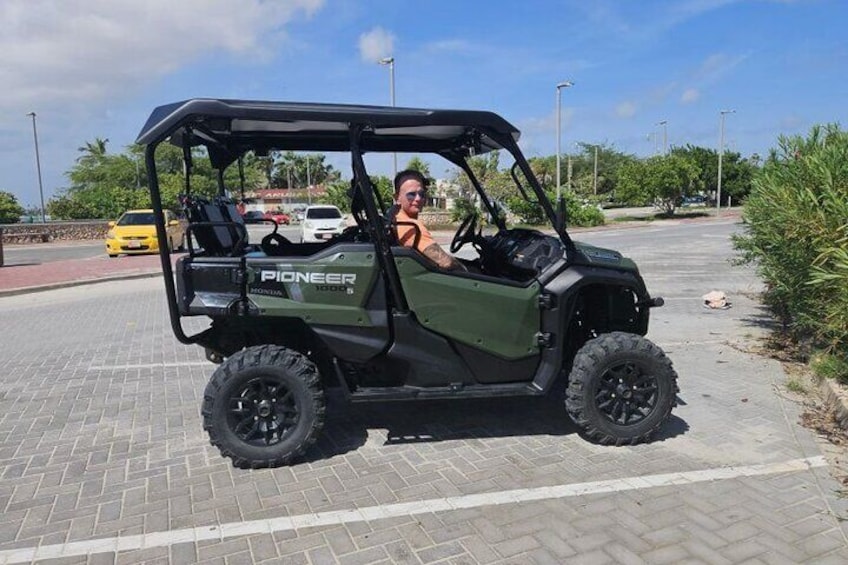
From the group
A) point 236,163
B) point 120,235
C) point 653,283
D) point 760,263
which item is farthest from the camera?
point 120,235

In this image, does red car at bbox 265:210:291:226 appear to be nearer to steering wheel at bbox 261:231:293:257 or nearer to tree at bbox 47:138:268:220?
steering wheel at bbox 261:231:293:257

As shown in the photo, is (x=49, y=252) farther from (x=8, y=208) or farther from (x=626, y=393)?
(x=626, y=393)

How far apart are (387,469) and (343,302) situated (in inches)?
40.6

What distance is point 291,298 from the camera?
3980mm

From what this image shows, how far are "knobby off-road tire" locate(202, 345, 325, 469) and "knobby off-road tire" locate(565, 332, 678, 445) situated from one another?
1613 millimetres

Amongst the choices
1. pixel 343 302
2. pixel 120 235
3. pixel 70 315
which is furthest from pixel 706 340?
pixel 120 235

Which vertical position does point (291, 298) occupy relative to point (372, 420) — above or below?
above

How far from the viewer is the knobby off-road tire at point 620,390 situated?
13.6 ft

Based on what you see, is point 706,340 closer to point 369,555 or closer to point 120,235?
point 369,555

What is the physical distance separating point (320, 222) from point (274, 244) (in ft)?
54.0

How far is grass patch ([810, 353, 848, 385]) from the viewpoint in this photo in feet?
16.1

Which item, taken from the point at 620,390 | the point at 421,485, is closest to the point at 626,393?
the point at 620,390

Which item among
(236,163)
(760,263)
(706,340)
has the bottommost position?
(706,340)

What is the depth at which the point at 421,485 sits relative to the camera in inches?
148
